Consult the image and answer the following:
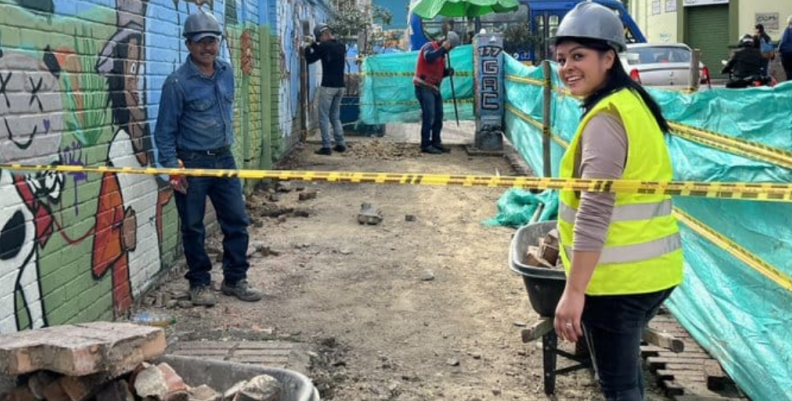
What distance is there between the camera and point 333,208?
9.48 m

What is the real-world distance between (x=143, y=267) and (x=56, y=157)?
5.18ft

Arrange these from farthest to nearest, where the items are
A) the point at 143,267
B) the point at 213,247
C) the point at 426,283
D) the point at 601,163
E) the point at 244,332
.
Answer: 1. the point at 213,247
2. the point at 426,283
3. the point at 143,267
4. the point at 244,332
5. the point at 601,163

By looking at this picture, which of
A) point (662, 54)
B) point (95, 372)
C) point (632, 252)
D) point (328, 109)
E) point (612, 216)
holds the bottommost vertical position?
point (95, 372)

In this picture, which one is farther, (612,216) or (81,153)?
(81,153)

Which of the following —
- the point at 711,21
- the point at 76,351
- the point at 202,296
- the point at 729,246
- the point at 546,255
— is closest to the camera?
the point at 76,351

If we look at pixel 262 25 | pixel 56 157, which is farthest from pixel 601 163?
pixel 262 25

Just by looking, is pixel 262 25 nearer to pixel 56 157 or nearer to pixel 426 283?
pixel 426 283

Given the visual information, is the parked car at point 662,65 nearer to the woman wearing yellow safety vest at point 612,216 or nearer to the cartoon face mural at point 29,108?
the cartoon face mural at point 29,108

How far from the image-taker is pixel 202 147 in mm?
5730

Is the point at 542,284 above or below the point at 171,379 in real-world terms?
above

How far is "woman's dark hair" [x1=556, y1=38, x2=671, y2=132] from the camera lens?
2.71 m

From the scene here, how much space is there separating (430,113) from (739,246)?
9.80m

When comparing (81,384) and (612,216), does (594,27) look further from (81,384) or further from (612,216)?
(81,384)

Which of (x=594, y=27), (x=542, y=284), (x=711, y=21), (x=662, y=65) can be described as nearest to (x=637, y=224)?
(x=594, y=27)
